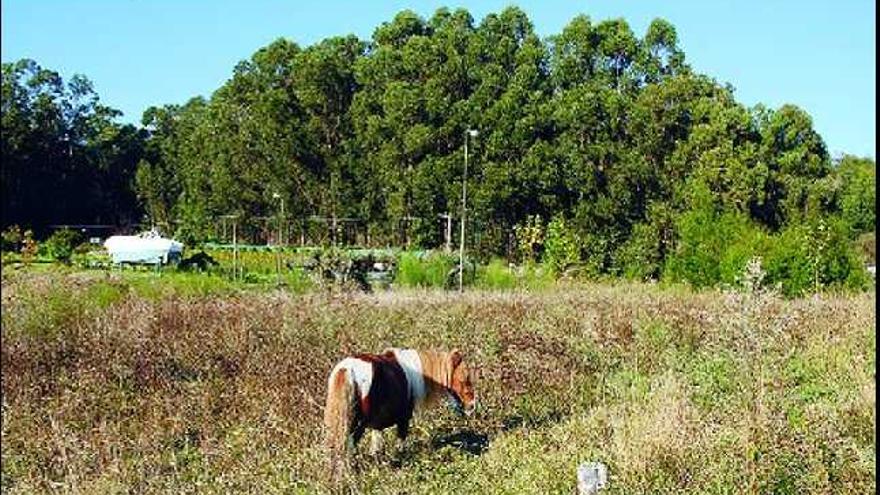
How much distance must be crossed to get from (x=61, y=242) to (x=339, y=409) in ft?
9.98

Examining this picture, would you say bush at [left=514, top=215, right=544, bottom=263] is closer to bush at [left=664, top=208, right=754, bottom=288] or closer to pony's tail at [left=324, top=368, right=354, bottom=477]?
bush at [left=664, top=208, right=754, bottom=288]

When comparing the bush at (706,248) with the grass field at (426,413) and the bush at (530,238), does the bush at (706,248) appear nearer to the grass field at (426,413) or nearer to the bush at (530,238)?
the bush at (530,238)

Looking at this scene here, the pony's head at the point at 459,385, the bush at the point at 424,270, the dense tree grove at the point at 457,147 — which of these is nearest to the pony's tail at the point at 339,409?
the pony's head at the point at 459,385

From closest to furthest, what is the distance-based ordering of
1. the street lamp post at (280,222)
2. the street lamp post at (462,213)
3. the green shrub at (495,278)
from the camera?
the street lamp post at (280,222), the street lamp post at (462,213), the green shrub at (495,278)

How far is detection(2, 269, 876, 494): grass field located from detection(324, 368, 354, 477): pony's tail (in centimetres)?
23

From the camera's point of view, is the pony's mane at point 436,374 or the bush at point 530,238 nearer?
the pony's mane at point 436,374

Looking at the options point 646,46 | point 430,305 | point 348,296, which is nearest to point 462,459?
point 430,305

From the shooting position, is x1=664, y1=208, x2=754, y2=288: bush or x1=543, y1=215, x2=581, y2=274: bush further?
x1=543, y1=215, x2=581, y2=274: bush

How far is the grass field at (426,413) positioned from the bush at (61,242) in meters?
0.08

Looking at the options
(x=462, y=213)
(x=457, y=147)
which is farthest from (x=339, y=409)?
(x=462, y=213)

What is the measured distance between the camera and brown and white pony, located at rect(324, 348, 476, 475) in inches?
197

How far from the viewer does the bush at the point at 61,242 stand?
6.43 ft

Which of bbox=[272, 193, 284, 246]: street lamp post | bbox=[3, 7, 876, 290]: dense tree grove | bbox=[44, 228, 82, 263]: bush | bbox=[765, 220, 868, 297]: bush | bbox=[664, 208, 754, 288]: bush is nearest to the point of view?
bbox=[44, 228, 82, 263]: bush

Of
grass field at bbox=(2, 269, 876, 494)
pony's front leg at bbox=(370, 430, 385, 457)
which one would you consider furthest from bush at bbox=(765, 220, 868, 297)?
pony's front leg at bbox=(370, 430, 385, 457)
